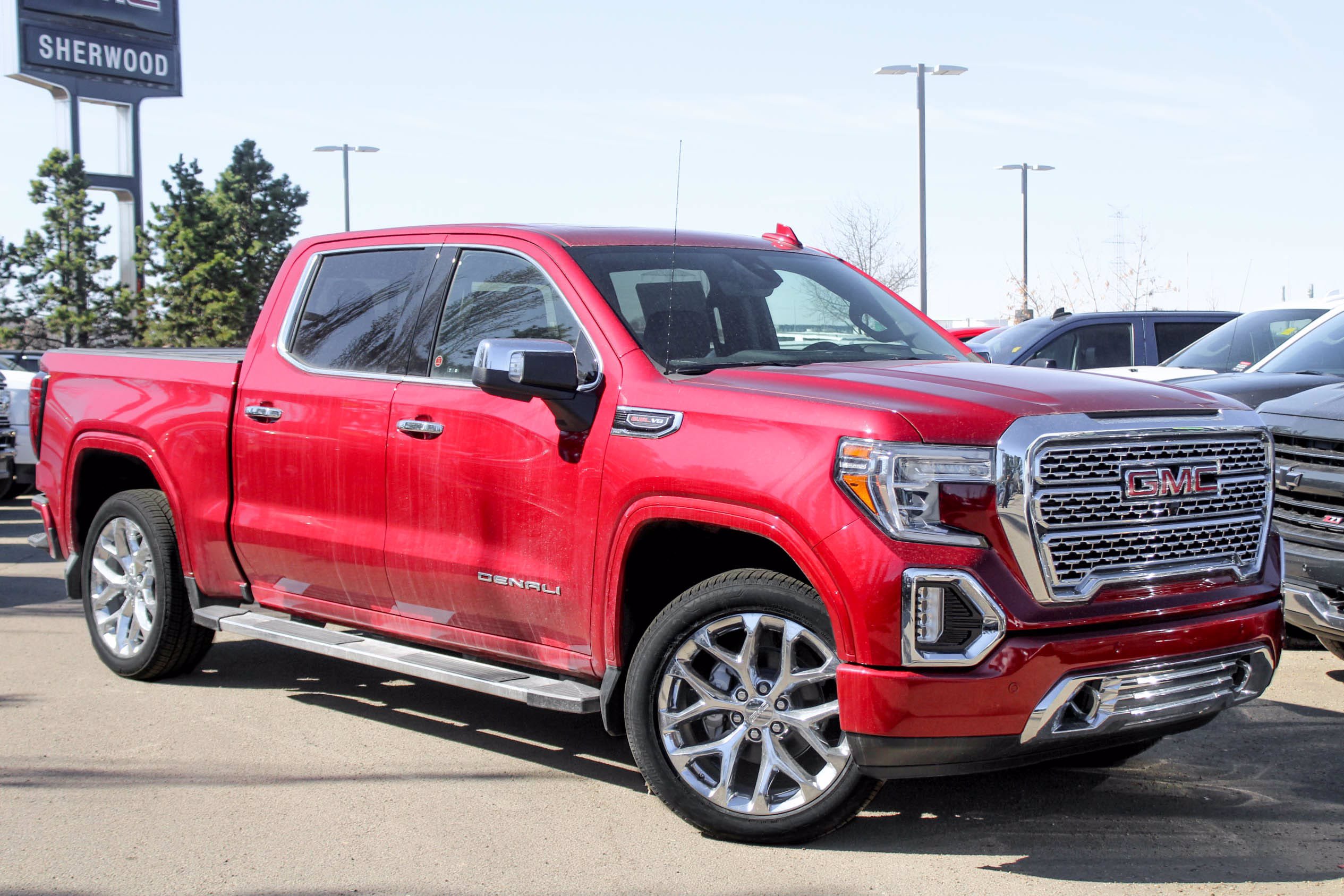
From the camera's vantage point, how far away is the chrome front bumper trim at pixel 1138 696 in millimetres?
3844

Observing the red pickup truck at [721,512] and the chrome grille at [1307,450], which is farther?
the chrome grille at [1307,450]

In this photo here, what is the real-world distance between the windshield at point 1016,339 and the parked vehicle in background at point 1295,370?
3763 mm

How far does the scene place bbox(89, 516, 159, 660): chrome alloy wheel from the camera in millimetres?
6566

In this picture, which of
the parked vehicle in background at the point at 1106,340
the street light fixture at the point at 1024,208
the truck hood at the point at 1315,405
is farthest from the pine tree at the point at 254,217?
the truck hood at the point at 1315,405

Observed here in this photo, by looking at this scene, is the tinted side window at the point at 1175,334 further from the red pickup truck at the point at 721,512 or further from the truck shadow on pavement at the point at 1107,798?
the red pickup truck at the point at 721,512

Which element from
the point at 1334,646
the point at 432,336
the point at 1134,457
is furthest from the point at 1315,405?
the point at 432,336

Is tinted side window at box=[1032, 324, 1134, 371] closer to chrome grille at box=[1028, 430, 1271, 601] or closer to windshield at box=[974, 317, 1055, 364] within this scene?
windshield at box=[974, 317, 1055, 364]

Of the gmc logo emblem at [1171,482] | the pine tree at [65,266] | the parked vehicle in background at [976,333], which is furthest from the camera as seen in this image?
the pine tree at [65,266]

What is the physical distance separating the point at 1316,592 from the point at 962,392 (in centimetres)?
234

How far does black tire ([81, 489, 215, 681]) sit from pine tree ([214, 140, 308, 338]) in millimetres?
37170

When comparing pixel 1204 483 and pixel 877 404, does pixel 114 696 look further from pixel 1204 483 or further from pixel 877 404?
pixel 1204 483

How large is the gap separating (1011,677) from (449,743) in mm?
2636

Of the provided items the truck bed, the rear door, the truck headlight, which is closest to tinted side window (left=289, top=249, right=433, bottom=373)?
the rear door

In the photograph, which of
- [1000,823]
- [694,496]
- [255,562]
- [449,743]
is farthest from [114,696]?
[1000,823]
